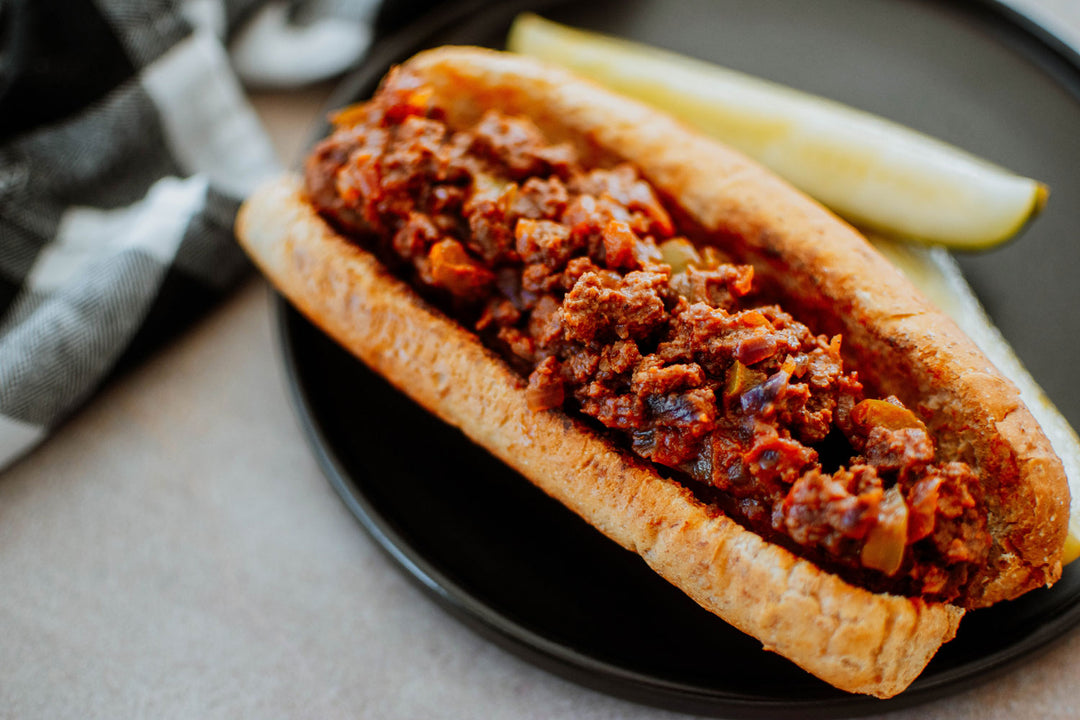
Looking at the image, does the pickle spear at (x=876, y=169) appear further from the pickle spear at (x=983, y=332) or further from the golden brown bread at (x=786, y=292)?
the golden brown bread at (x=786, y=292)

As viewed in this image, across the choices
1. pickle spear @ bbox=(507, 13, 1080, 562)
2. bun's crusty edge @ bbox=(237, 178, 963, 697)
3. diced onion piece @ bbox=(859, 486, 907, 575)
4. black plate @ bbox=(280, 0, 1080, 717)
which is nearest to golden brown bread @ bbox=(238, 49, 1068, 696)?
bun's crusty edge @ bbox=(237, 178, 963, 697)

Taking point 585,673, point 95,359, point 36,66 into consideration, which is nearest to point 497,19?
point 36,66

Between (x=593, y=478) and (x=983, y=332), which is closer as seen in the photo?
(x=593, y=478)

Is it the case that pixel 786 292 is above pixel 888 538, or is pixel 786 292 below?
above

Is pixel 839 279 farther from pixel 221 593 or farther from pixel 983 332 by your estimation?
pixel 221 593

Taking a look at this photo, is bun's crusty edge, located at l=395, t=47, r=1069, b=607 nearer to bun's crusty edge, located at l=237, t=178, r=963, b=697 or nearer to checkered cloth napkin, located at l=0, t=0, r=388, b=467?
bun's crusty edge, located at l=237, t=178, r=963, b=697

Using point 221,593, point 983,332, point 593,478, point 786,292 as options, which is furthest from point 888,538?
point 221,593

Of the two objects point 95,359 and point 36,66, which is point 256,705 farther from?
point 36,66
